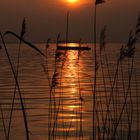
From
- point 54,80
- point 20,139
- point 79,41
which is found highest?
point 79,41

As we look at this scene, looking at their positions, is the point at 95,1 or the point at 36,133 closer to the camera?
the point at 95,1

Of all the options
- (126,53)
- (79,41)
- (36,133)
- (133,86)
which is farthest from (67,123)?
(133,86)

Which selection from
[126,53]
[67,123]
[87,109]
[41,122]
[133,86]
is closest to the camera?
[126,53]

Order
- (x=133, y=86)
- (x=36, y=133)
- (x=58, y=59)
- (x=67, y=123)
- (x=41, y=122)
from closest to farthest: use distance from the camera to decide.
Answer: (x=58, y=59) → (x=36, y=133) → (x=67, y=123) → (x=41, y=122) → (x=133, y=86)

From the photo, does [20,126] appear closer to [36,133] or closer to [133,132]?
[36,133]

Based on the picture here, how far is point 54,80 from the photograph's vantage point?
518 cm

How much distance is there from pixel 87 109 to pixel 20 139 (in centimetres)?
551

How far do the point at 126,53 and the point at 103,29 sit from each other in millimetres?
710

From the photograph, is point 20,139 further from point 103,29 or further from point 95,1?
point 95,1

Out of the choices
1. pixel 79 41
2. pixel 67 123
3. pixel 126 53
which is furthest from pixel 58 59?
pixel 67 123

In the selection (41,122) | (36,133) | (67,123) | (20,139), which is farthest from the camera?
(41,122)

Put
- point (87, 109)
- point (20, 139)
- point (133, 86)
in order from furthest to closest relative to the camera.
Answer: point (133, 86)
point (87, 109)
point (20, 139)

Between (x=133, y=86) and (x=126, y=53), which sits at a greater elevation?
(x=126, y=53)

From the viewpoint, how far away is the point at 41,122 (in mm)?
12891
